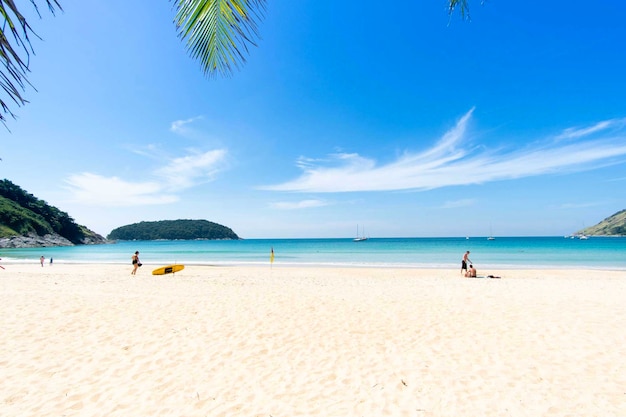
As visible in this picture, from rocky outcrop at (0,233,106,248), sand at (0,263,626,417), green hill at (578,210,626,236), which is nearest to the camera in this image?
sand at (0,263,626,417)

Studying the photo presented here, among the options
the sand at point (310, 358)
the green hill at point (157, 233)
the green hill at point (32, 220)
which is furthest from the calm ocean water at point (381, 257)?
the green hill at point (157, 233)

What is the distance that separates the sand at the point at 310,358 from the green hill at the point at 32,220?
10201 cm

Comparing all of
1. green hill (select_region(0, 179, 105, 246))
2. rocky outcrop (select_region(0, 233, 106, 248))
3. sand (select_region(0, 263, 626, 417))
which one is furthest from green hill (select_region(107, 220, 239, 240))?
sand (select_region(0, 263, 626, 417))

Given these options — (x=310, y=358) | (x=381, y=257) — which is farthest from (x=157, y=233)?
(x=310, y=358)

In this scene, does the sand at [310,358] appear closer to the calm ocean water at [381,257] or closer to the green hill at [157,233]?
the calm ocean water at [381,257]

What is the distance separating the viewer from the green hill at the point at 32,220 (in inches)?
3383

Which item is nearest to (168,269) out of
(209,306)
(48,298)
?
(48,298)

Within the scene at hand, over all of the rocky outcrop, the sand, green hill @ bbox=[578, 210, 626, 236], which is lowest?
the sand

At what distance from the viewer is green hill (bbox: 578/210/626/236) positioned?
15350 centimetres

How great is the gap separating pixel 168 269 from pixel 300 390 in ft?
60.3

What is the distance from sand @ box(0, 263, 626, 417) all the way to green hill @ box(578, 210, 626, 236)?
654 ft

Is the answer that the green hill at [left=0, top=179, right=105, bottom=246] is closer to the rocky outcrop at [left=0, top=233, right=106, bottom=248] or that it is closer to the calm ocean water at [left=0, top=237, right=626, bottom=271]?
the rocky outcrop at [left=0, top=233, right=106, bottom=248]

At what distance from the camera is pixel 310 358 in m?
6.05

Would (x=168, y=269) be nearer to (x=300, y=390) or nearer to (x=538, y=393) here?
(x=300, y=390)
